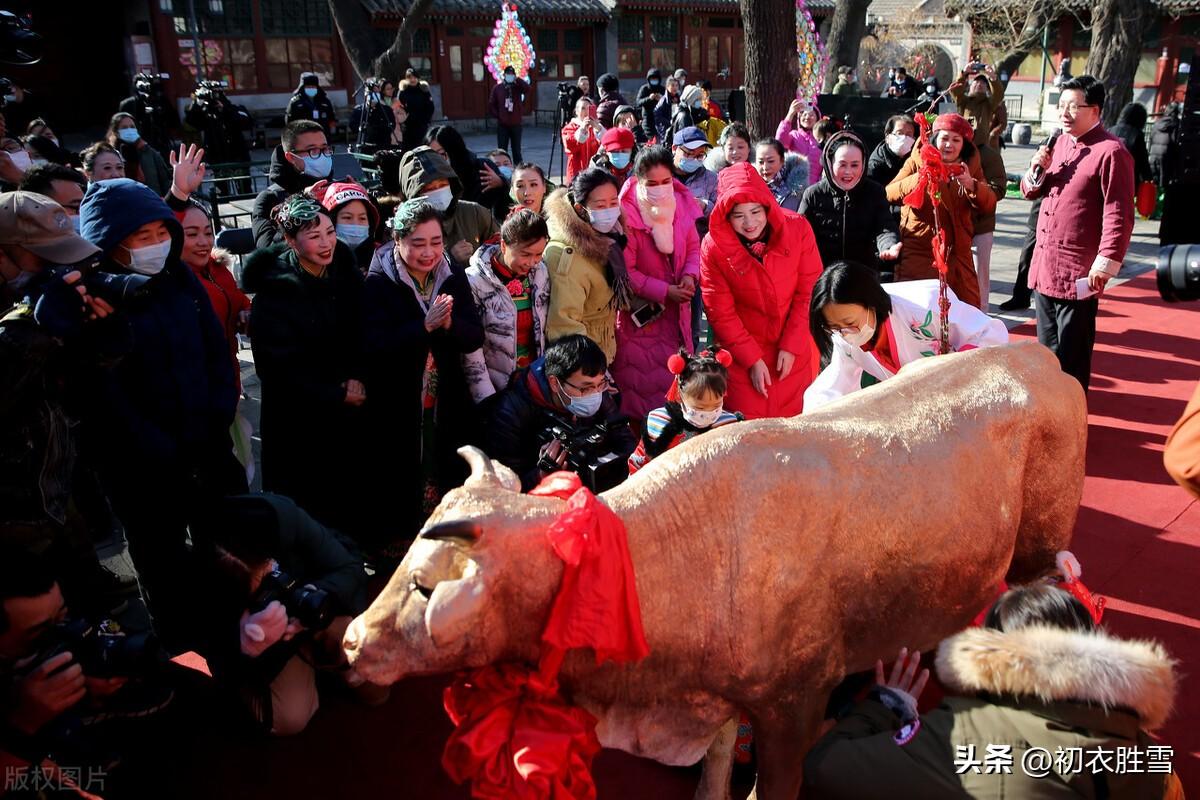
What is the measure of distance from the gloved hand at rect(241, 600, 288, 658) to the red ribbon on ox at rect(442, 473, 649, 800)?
90 centimetres

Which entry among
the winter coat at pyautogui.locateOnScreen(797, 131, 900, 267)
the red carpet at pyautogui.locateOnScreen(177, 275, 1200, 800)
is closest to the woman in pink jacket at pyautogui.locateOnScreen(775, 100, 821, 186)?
the winter coat at pyautogui.locateOnScreen(797, 131, 900, 267)

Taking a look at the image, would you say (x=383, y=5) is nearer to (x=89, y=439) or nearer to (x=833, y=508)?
(x=89, y=439)

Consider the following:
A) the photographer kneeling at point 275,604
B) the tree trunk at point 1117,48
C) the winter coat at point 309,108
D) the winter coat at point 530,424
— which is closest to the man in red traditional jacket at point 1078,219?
the winter coat at point 530,424

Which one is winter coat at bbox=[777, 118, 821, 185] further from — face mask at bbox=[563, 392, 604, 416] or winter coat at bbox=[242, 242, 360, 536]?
winter coat at bbox=[242, 242, 360, 536]

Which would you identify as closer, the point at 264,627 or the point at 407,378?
the point at 264,627

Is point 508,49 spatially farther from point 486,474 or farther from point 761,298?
point 486,474

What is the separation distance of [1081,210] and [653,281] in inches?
101

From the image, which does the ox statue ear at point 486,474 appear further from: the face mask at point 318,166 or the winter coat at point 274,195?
the face mask at point 318,166

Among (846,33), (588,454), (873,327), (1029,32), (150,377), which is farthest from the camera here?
(1029,32)

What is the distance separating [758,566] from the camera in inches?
102

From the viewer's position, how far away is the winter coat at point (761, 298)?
4582 mm

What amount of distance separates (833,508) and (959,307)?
1514mm

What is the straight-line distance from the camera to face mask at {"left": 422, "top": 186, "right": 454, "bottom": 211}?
5328 millimetres

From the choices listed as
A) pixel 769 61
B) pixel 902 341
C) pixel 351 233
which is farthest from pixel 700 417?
pixel 769 61
